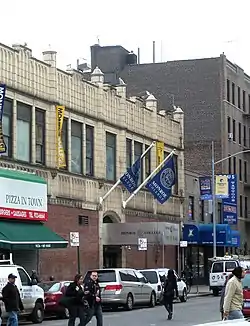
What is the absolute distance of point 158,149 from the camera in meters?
49.9

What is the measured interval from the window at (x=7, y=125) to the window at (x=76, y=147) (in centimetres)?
571

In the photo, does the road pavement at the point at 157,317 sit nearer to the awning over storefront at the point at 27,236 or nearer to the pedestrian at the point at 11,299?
the awning over storefront at the point at 27,236

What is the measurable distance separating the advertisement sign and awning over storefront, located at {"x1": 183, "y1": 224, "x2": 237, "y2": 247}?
1968 centimetres

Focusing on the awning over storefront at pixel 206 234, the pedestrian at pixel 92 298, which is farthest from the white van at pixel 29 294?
the awning over storefront at pixel 206 234

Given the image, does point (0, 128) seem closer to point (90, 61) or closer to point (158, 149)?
point (158, 149)

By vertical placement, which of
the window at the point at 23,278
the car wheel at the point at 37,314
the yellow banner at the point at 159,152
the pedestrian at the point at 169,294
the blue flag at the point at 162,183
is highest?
the yellow banner at the point at 159,152

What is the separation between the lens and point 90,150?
4269cm

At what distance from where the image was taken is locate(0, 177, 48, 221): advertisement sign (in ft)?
107

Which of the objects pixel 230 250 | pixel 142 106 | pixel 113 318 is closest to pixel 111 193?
pixel 142 106

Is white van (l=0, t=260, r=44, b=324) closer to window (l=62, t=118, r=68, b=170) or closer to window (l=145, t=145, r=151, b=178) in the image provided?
window (l=62, t=118, r=68, b=170)

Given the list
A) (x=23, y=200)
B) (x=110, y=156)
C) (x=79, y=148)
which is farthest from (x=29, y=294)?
(x=110, y=156)

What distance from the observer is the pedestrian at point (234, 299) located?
49.1ft

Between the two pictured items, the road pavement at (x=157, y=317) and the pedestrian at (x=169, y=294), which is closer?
the road pavement at (x=157, y=317)

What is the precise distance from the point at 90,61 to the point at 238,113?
540 inches
